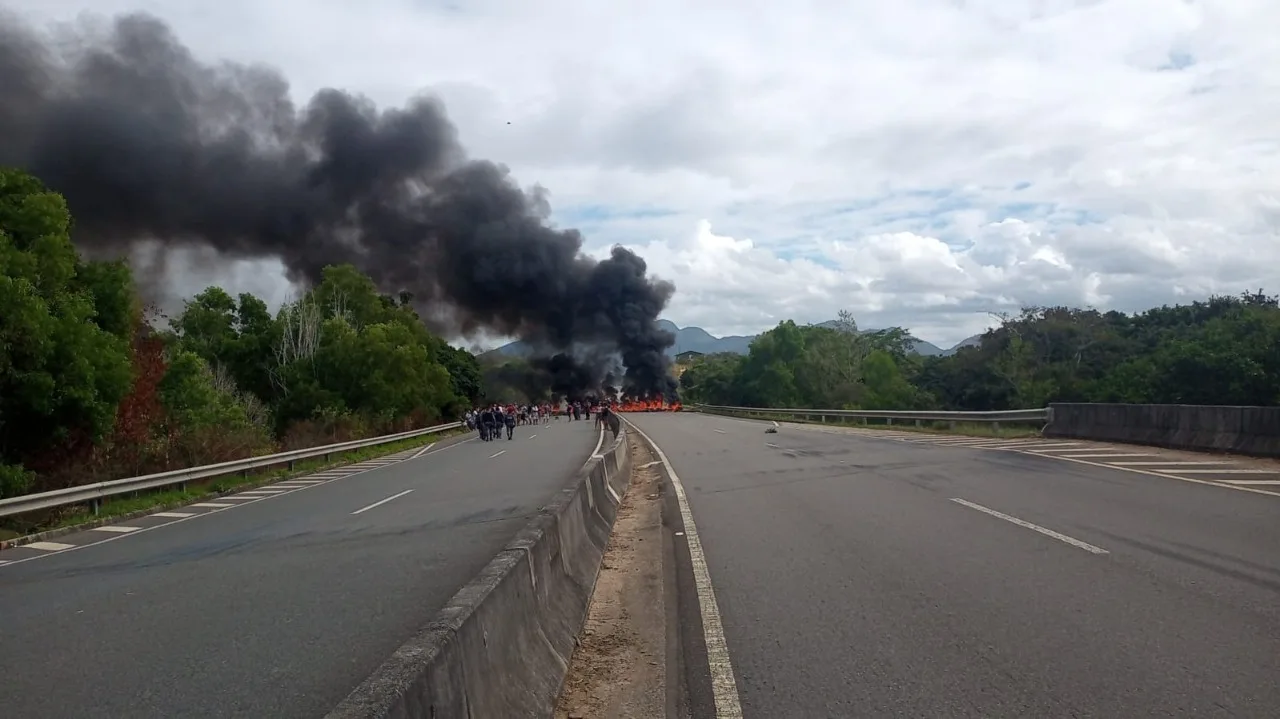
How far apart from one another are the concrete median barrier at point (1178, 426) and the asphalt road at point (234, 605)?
1184 cm

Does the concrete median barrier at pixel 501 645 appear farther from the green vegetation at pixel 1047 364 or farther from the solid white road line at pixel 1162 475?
the green vegetation at pixel 1047 364

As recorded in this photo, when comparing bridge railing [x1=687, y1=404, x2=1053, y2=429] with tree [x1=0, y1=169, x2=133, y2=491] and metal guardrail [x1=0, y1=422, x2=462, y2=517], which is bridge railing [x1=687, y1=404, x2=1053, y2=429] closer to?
metal guardrail [x1=0, y1=422, x2=462, y2=517]

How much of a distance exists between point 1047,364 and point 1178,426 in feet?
116

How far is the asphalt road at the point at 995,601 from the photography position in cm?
473

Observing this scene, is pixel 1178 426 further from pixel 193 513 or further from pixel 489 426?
pixel 489 426

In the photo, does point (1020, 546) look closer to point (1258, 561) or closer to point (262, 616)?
point (1258, 561)

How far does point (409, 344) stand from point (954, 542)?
4319 cm

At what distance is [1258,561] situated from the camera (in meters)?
7.57

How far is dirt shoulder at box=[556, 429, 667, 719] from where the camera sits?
4.97 m

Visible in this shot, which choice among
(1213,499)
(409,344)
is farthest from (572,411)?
(1213,499)

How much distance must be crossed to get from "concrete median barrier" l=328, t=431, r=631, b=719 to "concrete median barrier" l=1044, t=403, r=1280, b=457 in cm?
1343

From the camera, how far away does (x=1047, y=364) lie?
51625 millimetres

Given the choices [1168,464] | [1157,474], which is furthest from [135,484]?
[1168,464]

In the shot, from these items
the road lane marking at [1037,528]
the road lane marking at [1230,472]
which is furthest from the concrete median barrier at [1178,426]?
the road lane marking at [1037,528]
